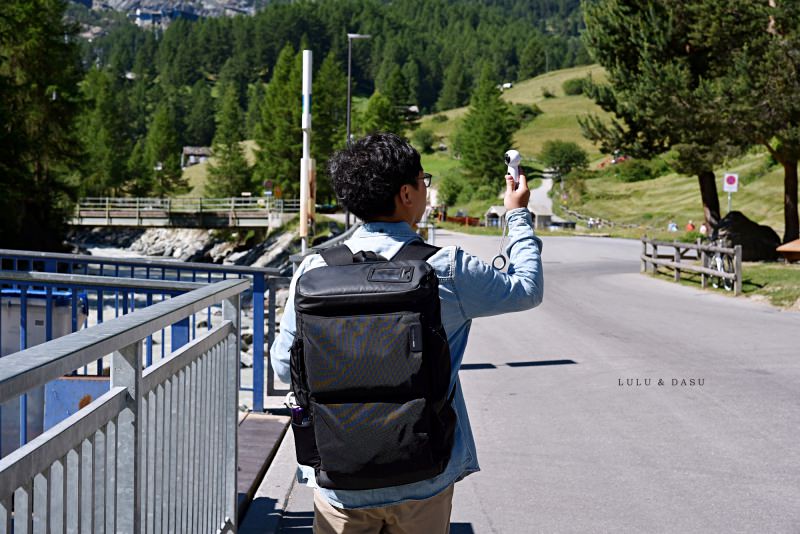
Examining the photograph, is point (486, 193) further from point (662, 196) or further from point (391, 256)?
point (391, 256)

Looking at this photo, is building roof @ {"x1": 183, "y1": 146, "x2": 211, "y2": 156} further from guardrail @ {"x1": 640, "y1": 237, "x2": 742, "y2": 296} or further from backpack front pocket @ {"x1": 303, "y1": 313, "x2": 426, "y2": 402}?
backpack front pocket @ {"x1": 303, "y1": 313, "x2": 426, "y2": 402}

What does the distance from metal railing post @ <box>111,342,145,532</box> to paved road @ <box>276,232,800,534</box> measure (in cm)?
247

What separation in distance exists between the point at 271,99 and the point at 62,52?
44371 mm

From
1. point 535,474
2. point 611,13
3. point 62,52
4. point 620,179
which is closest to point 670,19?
point 611,13

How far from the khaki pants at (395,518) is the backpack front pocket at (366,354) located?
16.1 inches

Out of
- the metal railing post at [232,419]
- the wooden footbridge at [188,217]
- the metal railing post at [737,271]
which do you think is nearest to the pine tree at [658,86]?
the metal railing post at [737,271]

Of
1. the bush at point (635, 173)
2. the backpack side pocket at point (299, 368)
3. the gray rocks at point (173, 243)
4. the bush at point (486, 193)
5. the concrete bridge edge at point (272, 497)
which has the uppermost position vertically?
the bush at point (635, 173)

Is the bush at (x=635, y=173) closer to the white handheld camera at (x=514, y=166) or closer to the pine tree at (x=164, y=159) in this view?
the pine tree at (x=164, y=159)

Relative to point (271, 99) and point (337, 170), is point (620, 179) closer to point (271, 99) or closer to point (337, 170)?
point (271, 99)

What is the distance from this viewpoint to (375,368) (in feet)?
8.77

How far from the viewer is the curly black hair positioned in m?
2.96

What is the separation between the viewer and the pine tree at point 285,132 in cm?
9088

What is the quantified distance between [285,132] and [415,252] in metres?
89.7

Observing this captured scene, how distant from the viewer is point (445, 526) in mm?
3020
